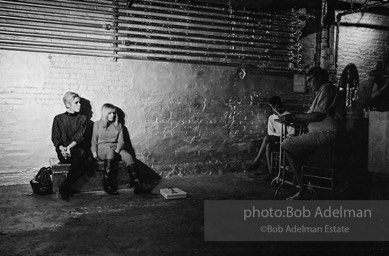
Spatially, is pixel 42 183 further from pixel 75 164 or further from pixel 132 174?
pixel 132 174

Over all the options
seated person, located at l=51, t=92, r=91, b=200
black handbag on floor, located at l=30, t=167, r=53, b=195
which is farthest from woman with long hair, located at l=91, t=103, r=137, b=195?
black handbag on floor, located at l=30, t=167, r=53, b=195

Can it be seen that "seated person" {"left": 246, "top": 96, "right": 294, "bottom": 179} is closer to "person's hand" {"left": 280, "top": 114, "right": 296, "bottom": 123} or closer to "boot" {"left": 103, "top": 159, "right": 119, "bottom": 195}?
"person's hand" {"left": 280, "top": 114, "right": 296, "bottom": 123}

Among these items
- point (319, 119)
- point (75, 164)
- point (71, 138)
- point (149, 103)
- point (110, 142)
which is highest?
point (149, 103)

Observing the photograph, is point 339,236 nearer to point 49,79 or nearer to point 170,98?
point 170,98

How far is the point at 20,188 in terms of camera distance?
231 inches

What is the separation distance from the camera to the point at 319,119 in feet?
16.1

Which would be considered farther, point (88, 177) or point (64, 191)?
point (88, 177)

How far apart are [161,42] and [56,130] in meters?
2.90

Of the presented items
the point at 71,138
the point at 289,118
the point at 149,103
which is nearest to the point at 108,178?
the point at 71,138

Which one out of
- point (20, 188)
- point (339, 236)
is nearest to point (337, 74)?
point (339, 236)

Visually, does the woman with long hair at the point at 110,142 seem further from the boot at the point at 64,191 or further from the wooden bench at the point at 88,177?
the boot at the point at 64,191

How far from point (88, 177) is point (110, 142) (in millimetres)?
778

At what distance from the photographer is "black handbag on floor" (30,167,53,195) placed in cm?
544

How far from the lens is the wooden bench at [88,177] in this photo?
554 cm
